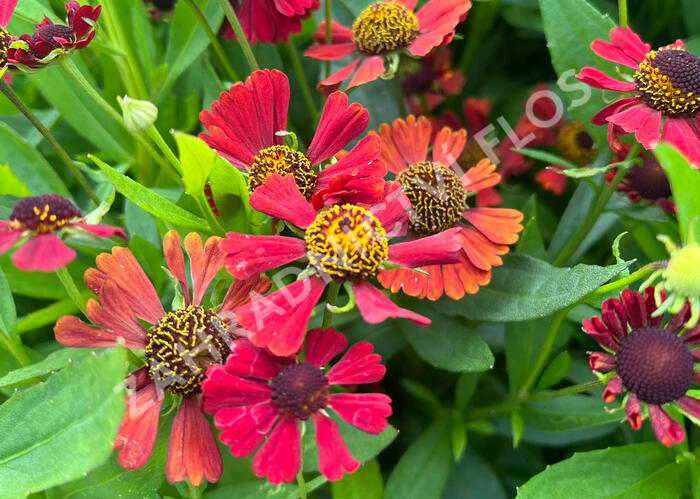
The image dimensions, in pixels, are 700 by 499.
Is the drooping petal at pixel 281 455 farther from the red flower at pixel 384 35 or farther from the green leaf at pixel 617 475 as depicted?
the red flower at pixel 384 35

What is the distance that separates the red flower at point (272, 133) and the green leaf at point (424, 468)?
0.36 meters

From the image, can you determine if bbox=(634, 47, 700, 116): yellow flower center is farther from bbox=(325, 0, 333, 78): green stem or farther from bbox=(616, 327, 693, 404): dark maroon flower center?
bbox=(325, 0, 333, 78): green stem

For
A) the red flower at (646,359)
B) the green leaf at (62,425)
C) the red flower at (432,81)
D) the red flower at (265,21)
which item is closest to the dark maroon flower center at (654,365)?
the red flower at (646,359)

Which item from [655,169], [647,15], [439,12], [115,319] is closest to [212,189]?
[115,319]

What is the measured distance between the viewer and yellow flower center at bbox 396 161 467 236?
850mm

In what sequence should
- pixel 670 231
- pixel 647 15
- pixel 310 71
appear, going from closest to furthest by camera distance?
1. pixel 670 231
2. pixel 310 71
3. pixel 647 15

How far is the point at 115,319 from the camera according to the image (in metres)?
0.69

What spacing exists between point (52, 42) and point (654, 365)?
634 mm

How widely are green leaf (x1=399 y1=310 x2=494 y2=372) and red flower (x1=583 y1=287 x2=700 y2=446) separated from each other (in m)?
0.14

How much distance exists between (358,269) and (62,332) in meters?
0.27

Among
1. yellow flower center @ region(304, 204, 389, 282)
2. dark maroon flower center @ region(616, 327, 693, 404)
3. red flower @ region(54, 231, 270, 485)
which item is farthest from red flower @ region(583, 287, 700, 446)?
red flower @ region(54, 231, 270, 485)

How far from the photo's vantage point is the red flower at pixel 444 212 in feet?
2.56

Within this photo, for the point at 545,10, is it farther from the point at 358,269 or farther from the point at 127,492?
the point at 127,492

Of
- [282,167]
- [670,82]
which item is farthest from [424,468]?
[670,82]
